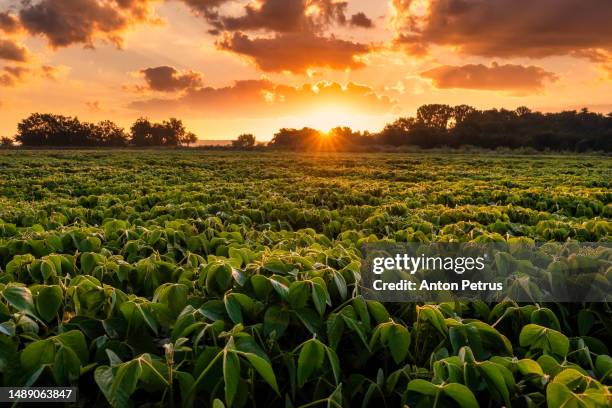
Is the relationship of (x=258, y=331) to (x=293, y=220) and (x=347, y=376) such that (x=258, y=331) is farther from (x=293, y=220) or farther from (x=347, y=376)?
(x=293, y=220)

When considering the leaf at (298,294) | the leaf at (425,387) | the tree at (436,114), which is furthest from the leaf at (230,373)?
the tree at (436,114)

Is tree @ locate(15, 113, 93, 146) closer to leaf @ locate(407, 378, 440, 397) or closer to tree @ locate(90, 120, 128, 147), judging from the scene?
tree @ locate(90, 120, 128, 147)

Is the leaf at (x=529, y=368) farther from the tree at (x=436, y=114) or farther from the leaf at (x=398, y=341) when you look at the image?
the tree at (x=436, y=114)

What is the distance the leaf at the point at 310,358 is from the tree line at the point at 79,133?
401 ft

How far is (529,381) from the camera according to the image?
1.80 metres

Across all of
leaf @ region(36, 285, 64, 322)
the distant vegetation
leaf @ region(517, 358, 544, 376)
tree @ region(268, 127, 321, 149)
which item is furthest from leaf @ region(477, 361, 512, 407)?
tree @ region(268, 127, 321, 149)

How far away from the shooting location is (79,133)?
117 metres

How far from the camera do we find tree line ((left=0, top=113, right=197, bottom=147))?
116 metres

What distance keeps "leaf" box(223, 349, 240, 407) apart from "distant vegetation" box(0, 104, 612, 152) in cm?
7155

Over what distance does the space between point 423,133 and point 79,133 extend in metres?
84.3

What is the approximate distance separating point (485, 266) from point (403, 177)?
51.7 feet

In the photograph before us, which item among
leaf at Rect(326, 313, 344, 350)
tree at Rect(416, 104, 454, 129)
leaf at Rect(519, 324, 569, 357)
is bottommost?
leaf at Rect(519, 324, 569, 357)

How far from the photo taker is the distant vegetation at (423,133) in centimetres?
7662

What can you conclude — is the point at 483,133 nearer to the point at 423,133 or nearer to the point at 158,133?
the point at 423,133
